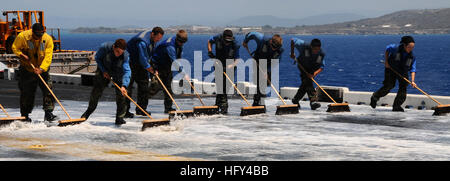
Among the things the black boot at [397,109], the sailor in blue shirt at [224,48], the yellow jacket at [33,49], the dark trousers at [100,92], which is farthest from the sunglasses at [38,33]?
the black boot at [397,109]

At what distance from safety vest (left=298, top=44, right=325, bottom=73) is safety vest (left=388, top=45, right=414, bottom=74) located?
1.48 meters

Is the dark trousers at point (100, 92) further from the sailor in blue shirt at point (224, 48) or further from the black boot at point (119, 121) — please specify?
the sailor in blue shirt at point (224, 48)

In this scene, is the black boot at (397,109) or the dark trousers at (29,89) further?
the black boot at (397,109)

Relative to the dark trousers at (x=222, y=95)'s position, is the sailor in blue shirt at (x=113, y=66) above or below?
above

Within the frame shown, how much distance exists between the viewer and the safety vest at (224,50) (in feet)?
47.3

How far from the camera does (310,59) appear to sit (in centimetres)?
1555

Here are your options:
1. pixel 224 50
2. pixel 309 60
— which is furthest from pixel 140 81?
pixel 309 60

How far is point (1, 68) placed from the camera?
2759 cm

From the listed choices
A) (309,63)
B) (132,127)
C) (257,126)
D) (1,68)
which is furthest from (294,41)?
(1,68)

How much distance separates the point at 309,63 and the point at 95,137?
6.17 m

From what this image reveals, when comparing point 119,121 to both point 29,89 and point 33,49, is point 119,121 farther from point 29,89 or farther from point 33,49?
point 33,49

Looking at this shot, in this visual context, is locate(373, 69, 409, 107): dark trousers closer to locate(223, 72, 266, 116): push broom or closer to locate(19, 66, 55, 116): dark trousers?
locate(223, 72, 266, 116): push broom

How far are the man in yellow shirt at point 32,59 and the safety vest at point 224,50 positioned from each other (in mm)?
3573

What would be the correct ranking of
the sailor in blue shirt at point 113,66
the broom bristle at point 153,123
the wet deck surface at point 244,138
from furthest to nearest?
the sailor in blue shirt at point 113,66
the broom bristle at point 153,123
the wet deck surface at point 244,138
